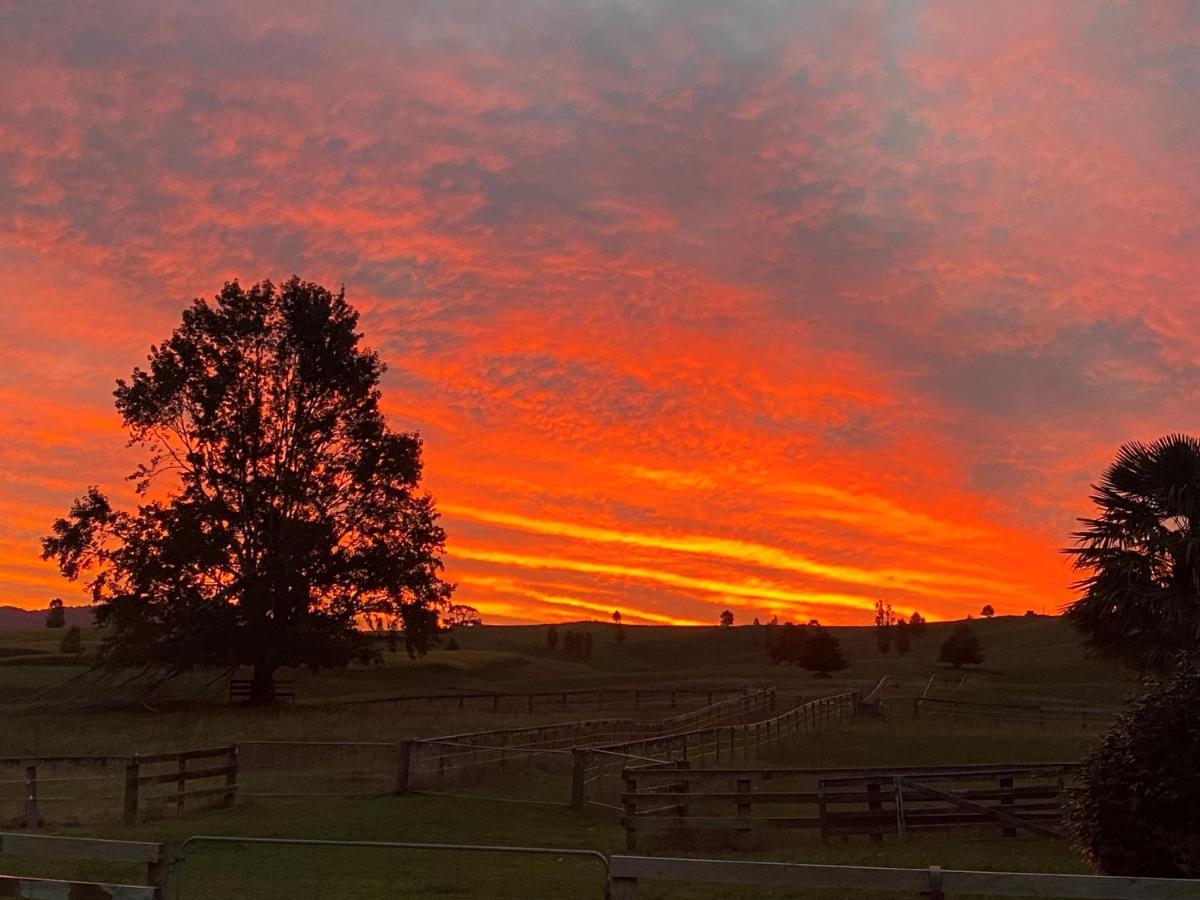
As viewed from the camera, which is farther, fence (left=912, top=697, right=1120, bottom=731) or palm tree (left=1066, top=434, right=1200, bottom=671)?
fence (left=912, top=697, right=1120, bottom=731)

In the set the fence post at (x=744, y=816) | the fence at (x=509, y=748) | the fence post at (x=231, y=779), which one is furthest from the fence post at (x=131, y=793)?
the fence post at (x=744, y=816)

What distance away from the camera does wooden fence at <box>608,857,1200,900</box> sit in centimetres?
Result: 763

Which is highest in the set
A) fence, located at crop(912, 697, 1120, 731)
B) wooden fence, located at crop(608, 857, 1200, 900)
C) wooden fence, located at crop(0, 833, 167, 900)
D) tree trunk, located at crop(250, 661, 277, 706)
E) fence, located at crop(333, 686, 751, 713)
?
wooden fence, located at crop(608, 857, 1200, 900)

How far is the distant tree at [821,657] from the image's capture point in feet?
368

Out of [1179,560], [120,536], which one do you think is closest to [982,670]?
[120,536]

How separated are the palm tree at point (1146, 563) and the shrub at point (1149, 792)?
6.35m

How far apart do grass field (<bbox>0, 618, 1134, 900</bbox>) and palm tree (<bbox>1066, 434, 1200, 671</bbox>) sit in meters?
3.55

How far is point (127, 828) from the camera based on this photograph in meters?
21.3

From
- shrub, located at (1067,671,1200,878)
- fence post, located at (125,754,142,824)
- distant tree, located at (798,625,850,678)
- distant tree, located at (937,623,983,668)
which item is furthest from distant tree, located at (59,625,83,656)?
shrub, located at (1067,671,1200,878)

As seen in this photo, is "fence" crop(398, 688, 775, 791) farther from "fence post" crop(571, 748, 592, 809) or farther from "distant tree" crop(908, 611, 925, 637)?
"distant tree" crop(908, 611, 925, 637)

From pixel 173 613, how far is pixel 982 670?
86.5 metres

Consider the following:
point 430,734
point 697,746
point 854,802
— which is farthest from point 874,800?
point 430,734

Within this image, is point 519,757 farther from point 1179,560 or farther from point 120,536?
point 120,536

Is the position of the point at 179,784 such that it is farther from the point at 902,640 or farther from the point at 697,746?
the point at 902,640
